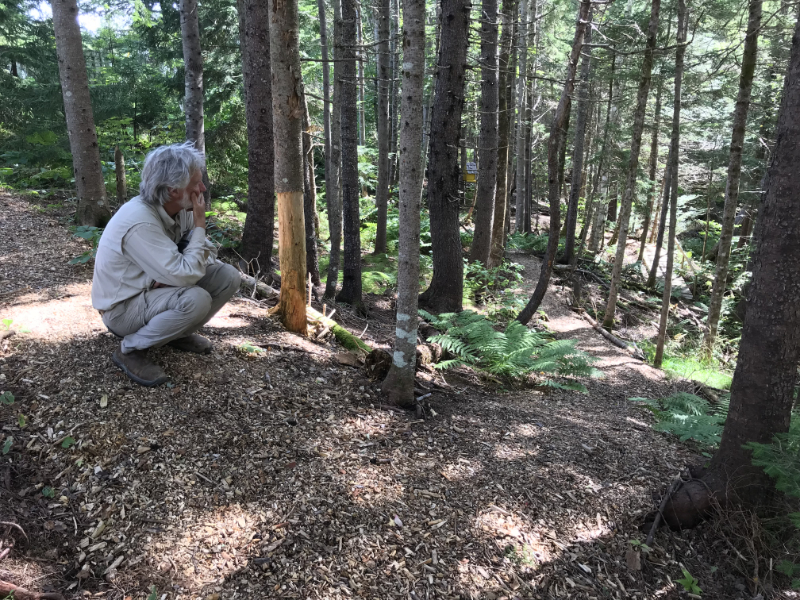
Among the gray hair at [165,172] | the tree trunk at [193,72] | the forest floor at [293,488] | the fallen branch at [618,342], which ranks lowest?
the fallen branch at [618,342]

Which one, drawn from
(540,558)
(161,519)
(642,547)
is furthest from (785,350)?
(161,519)

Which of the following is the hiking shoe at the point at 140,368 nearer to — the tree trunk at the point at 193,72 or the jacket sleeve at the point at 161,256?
the jacket sleeve at the point at 161,256

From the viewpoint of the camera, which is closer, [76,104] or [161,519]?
[161,519]

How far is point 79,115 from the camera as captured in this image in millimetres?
6555

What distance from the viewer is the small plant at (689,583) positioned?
2656 millimetres

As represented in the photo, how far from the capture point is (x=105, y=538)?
7.84 feet

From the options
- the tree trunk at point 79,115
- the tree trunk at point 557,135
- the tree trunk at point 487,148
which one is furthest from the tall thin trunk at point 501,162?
the tree trunk at point 79,115

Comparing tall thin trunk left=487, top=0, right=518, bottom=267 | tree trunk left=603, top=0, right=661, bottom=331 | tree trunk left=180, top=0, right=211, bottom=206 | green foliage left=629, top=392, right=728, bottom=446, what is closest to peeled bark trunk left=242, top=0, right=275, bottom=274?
tree trunk left=180, top=0, right=211, bottom=206

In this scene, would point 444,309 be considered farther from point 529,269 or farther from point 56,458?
point 529,269

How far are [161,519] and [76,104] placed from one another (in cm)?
641

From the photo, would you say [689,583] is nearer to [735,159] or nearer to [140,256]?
[140,256]

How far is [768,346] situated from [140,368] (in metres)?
4.18

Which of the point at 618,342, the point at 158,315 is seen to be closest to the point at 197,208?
the point at 158,315

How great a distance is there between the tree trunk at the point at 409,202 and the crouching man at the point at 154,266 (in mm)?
1498
